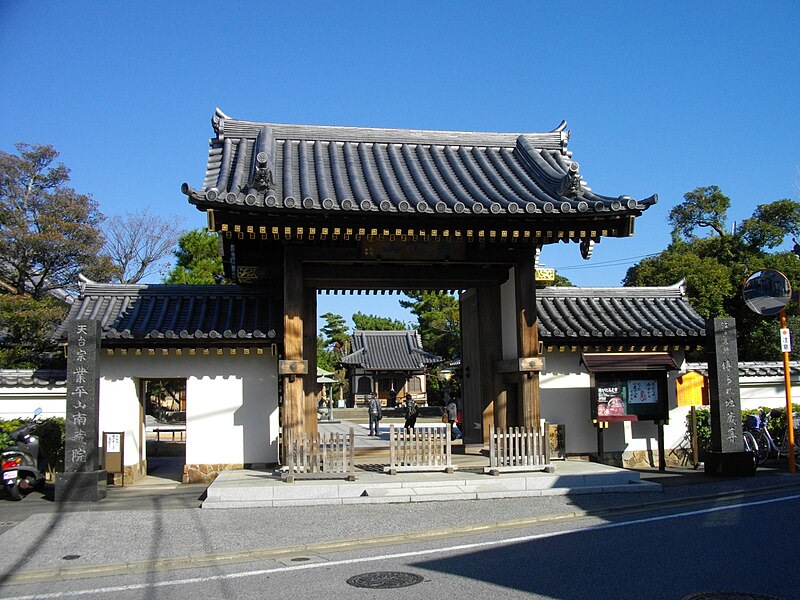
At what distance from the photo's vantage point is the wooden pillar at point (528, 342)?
13445 mm

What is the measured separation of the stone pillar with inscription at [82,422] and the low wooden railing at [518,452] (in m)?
6.62

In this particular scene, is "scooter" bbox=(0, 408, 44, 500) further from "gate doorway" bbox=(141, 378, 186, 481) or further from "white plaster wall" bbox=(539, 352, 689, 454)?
"white plaster wall" bbox=(539, 352, 689, 454)

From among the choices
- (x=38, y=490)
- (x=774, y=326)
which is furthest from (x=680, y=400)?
(x=774, y=326)

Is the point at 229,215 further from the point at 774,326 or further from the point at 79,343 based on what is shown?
the point at 774,326

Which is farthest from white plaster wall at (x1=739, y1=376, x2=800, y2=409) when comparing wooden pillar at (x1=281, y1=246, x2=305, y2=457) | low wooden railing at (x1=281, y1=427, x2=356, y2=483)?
wooden pillar at (x1=281, y1=246, x2=305, y2=457)

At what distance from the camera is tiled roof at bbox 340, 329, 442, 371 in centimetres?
4938

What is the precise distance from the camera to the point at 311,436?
1234 cm

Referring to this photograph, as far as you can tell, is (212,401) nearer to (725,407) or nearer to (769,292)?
(725,407)

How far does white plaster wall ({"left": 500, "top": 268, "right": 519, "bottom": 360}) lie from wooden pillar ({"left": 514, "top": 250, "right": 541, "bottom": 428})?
1.01 ft

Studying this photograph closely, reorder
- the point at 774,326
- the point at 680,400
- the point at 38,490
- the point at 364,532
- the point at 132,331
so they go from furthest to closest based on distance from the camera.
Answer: the point at 774,326
the point at 680,400
the point at 132,331
the point at 38,490
the point at 364,532

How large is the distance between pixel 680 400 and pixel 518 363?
5.12 meters

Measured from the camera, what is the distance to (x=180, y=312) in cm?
1499

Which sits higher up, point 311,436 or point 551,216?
point 551,216

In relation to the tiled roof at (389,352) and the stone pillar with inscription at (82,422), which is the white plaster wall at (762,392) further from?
the tiled roof at (389,352)
